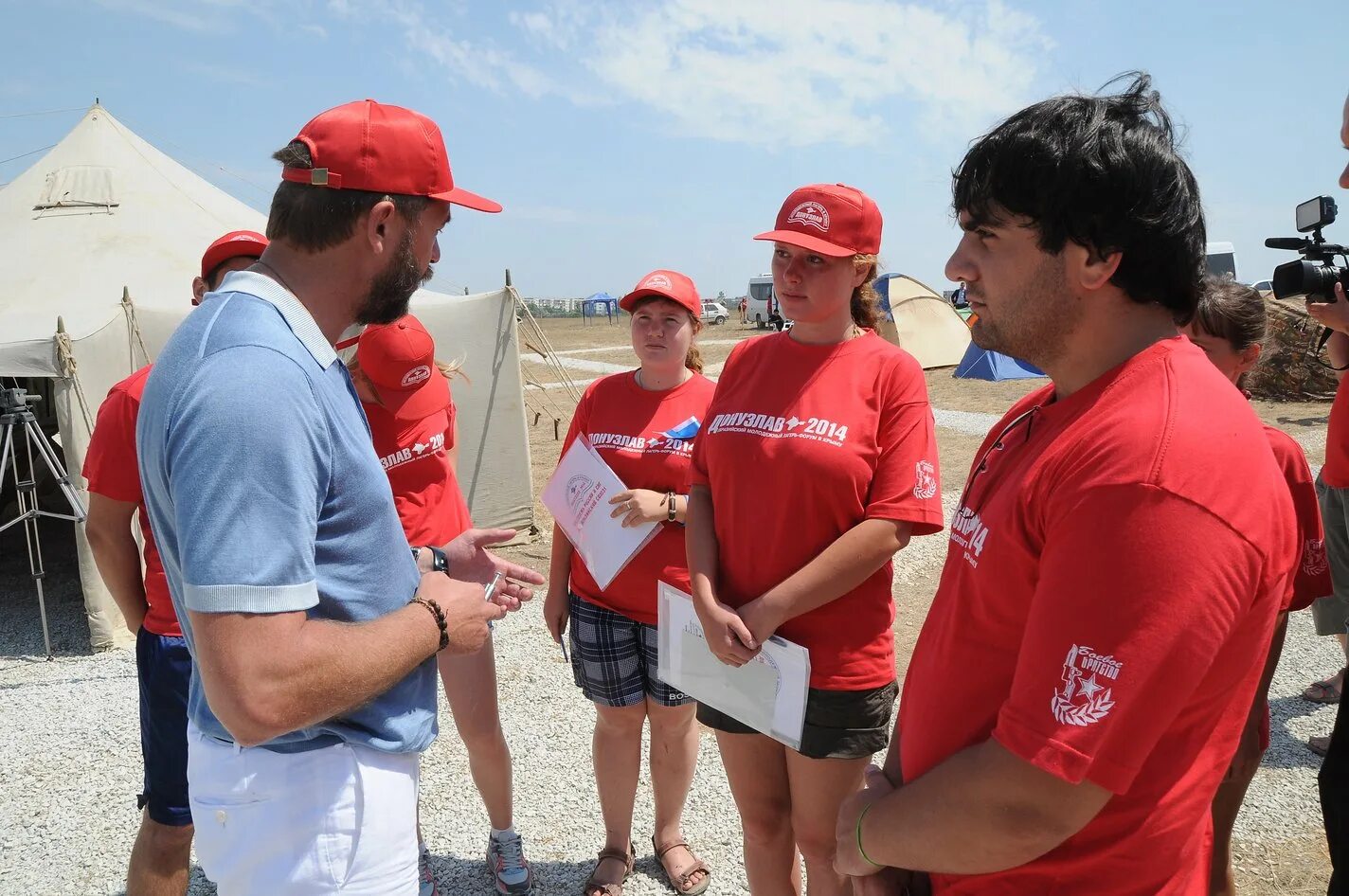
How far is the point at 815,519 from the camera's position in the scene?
2295 millimetres

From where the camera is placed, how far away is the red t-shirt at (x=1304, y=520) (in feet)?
7.30

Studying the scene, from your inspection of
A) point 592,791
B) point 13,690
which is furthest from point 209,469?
point 13,690

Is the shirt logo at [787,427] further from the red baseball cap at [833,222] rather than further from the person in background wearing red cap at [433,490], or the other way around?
the person in background wearing red cap at [433,490]

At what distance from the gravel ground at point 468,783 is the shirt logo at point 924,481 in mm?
1805

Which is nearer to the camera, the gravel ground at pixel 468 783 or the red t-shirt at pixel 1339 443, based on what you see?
the gravel ground at pixel 468 783

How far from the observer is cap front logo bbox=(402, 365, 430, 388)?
11.1 ft

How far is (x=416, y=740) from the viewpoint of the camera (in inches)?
Result: 63.1

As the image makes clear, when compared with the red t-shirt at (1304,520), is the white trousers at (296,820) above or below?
below

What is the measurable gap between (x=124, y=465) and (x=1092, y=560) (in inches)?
105

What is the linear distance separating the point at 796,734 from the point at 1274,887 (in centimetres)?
216

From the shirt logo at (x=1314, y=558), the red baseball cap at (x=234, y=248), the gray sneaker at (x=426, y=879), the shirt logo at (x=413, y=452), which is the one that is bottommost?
the gray sneaker at (x=426, y=879)

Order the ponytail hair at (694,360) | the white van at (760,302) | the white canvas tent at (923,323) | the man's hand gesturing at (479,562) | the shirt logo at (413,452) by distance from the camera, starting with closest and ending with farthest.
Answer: the man's hand gesturing at (479,562), the shirt logo at (413,452), the ponytail hair at (694,360), the white canvas tent at (923,323), the white van at (760,302)

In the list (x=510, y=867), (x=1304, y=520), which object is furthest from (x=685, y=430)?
(x=1304, y=520)

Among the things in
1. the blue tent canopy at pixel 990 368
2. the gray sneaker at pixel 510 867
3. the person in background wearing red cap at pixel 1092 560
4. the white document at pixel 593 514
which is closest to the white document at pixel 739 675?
the white document at pixel 593 514
